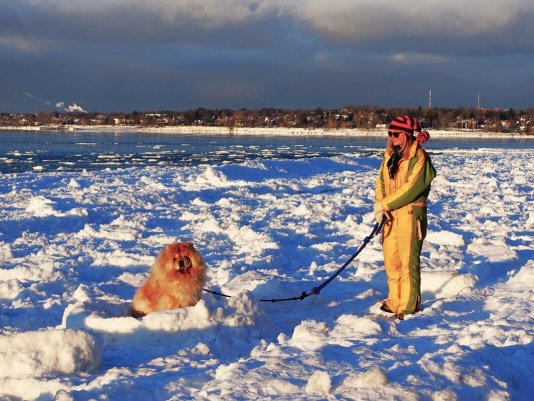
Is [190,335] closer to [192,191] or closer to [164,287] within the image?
[164,287]

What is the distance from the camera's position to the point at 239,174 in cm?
1930

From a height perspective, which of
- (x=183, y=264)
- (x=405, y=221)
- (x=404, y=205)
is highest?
(x=404, y=205)

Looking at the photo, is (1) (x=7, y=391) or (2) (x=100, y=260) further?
(2) (x=100, y=260)

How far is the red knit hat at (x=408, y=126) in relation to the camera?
5.03 m

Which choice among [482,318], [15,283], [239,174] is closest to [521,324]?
[482,318]

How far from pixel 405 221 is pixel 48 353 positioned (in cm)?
298

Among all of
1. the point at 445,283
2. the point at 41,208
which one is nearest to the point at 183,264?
the point at 445,283

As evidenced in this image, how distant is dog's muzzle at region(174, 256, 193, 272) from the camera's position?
4.88 m

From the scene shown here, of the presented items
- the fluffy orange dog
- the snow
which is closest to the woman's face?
the snow

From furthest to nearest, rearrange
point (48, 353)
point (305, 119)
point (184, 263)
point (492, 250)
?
1. point (305, 119)
2. point (492, 250)
3. point (184, 263)
4. point (48, 353)

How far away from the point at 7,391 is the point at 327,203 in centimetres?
980

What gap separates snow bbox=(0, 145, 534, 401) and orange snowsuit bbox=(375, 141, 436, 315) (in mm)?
266

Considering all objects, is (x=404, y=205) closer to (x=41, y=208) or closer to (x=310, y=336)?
(x=310, y=336)

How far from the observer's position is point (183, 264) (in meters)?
4.90
